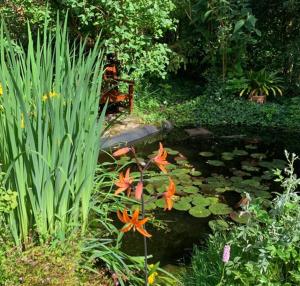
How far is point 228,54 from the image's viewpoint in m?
8.41

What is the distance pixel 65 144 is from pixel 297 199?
1.19 metres

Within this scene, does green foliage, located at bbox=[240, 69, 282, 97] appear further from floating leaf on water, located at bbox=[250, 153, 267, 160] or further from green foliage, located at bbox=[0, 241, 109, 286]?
green foliage, located at bbox=[0, 241, 109, 286]

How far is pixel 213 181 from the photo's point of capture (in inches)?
187

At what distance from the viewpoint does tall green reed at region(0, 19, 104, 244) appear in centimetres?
215

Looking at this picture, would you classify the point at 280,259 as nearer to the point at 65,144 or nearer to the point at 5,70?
the point at 65,144

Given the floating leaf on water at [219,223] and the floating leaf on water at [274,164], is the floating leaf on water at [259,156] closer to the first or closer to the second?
the floating leaf on water at [274,164]

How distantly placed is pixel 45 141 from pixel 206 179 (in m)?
2.91

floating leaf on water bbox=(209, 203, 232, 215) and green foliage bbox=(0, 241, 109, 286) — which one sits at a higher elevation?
green foliage bbox=(0, 241, 109, 286)

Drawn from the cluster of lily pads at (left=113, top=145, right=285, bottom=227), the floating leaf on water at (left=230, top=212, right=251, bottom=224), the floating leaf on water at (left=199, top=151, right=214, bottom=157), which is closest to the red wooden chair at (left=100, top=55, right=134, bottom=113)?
the cluster of lily pads at (left=113, top=145, right=285, bottom=227)

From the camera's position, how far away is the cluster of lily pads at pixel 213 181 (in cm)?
411

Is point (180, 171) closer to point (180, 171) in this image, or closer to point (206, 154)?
point (180, 171)

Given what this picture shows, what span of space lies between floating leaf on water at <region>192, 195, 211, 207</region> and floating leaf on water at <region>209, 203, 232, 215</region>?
6 centimetres

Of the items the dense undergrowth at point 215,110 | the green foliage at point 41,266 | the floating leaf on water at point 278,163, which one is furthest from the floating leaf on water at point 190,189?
the dense undergrowth at point 215,110

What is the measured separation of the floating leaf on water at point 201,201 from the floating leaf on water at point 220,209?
6cm
